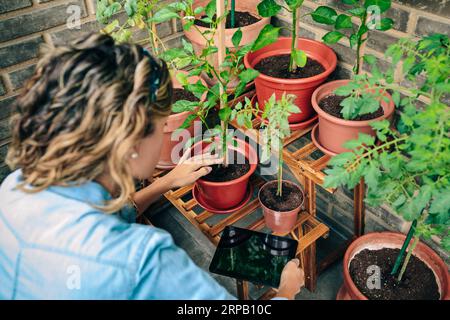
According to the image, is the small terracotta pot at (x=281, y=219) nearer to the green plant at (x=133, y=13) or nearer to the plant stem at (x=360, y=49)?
the plant stem at (x=360, y=49)

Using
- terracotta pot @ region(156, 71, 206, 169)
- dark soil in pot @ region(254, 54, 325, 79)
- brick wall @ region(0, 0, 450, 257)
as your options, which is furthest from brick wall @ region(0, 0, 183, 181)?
dark soil in pot @ region(254, 54, 325, 79)

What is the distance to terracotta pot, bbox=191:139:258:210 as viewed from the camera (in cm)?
150

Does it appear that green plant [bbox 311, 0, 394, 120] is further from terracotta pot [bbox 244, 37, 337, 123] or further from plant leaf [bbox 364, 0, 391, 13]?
terracotta pot [bbox 244, 37, 337, 123]

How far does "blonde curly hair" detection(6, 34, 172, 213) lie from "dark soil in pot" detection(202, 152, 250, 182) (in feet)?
1.94

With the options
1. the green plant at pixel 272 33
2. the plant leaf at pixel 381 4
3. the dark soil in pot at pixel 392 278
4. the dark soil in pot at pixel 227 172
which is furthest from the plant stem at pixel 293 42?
the dark soil in pot at pixel 392 278

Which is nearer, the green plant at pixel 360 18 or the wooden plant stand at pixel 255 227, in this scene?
the green plant at pixel 360 18

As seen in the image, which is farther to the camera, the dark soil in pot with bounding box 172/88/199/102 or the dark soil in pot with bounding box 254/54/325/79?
the dark soil in pot with bounding box 172/88/199/102

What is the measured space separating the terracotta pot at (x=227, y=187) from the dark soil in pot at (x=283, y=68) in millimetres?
291

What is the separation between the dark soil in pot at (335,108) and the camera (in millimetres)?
1368

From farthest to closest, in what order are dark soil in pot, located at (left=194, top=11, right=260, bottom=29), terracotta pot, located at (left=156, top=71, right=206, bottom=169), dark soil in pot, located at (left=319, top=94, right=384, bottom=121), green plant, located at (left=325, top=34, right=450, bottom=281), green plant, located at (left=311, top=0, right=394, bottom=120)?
dark soil in pot, located at (left=194, top=11, right=260, bottom=29), terracotta pot, located at (left=156, top=71, right=206, bottom=169), dark soil in pot, located at (left=319, top=94, right=384, bottom=121), green plant, located at (left=311, top=0, right=394, bottom=120), green plant, located at (left=325, top=34, right=450, bottom=281)

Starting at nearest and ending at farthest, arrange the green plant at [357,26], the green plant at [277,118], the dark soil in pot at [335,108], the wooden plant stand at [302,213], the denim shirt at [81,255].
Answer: the denim shirt at [81,255] → the green plant at [357,26] → the green plant at [277,118] → the dark soil in pot at [335,108] → the wooden plant stand at [302,213]

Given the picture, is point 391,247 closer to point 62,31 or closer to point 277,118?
point 277,118

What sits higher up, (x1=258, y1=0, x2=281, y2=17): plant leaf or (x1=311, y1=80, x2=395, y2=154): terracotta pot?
(x1=258, y1=0, x2=281, y2=17): plant leaf

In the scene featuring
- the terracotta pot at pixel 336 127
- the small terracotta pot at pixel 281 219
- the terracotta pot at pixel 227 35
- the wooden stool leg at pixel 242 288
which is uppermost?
the terracotta pot at pixel 227 35
